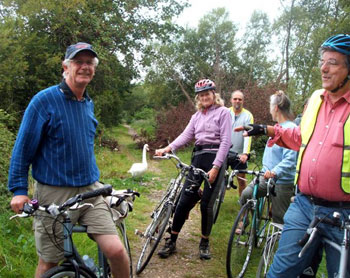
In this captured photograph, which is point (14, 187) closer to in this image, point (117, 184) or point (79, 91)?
point (79, 91)

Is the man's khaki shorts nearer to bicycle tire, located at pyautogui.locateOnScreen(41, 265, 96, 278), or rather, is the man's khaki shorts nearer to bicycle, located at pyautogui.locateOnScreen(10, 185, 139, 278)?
bicycle, located at pyautogui.locateOnScreen(10, 185, 139, 278)

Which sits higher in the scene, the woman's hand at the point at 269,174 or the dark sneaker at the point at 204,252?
the woman's hand at the point at 269,174

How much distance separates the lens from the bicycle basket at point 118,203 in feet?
9.16

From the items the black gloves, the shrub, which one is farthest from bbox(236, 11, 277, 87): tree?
the black gloves

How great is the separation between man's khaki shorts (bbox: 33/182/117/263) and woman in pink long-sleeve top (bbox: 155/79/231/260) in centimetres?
162

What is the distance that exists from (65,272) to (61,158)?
0.83 meters

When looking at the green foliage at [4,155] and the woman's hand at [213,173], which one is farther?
the green foliage at [4,155]

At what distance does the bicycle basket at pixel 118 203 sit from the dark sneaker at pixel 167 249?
1611 mm

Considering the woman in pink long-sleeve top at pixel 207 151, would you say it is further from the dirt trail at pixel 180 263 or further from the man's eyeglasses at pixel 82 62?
the man's eyeglasses at pixel 82 62

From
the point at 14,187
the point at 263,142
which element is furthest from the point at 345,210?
the point at 263,142

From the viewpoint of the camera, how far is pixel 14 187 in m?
2.39

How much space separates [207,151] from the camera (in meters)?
4.23

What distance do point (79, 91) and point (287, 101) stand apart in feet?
8.41

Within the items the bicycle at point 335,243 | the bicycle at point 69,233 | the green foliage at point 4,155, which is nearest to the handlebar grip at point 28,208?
the bicycle at point 69,233
